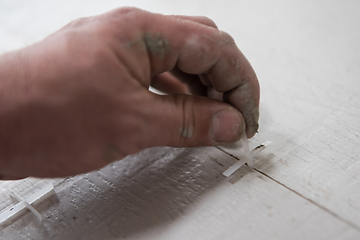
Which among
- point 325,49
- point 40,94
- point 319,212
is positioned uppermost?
point 40,94

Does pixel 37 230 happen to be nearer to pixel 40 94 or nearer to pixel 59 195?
pixel 59 195

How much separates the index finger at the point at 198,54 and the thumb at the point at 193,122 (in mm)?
45

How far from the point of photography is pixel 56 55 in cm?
52

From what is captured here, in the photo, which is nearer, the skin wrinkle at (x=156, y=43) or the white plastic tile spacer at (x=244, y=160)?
the skin wrinkle at (x=156, y=43)

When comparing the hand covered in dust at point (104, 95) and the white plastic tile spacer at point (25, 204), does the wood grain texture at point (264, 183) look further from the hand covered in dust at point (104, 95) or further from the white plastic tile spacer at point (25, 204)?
the hand covered in dust at point (104, 95)

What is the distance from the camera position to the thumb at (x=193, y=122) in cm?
58

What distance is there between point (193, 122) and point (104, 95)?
0.59ft

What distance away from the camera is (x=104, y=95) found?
1.72 ft

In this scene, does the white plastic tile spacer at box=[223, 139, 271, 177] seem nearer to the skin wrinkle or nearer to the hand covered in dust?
the hand covered in dust

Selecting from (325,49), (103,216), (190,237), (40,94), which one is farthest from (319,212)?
(325,49)

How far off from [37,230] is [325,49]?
0.95 meters

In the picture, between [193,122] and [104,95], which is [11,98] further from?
[193,122]

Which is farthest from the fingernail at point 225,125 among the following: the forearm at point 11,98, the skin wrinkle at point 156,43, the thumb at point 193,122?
the forearm at point 11,98

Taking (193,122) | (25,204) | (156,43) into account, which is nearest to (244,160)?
(193,122)
